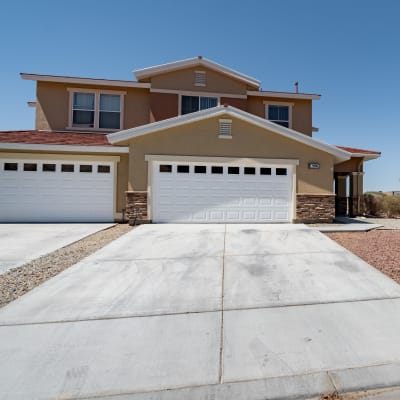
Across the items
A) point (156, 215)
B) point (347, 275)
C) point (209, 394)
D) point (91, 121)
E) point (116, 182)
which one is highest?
point (91, 121)

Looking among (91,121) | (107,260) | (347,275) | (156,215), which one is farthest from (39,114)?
(347,275)

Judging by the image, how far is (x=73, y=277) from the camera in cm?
465

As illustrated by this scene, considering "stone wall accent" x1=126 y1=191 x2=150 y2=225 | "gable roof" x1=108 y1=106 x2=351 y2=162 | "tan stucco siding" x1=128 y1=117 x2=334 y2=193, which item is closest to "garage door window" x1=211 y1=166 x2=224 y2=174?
"tan stucco siding" x1=128 y1=117 x2=334 y2=193

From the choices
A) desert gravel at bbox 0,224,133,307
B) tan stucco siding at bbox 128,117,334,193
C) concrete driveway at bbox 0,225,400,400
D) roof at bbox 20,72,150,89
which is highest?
roof at bbox 20,72,150,89

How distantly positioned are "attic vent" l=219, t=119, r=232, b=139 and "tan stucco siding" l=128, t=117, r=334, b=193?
0.50 ft

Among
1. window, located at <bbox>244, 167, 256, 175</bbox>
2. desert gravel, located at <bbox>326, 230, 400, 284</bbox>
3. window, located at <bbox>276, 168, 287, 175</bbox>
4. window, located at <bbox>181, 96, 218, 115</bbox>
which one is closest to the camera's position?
desert gravel, located at <bbox>326, 230, 400, 284</bbox>

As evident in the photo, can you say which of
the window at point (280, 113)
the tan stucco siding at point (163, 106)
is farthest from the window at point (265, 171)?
the tan stucco siding at point (163, 106)

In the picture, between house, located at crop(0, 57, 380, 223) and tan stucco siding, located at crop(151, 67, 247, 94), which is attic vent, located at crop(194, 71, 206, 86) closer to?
tan stucco siding, located at crop(151, 67, 247, 94)

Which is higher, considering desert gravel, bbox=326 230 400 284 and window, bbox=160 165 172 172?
window, bbox=160 165 172 172

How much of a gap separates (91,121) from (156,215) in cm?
739

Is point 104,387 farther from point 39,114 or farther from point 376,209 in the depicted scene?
point 376,209

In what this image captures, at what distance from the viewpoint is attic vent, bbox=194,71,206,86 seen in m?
14.4

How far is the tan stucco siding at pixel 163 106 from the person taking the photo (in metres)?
14.0

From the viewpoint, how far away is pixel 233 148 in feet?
34.6
